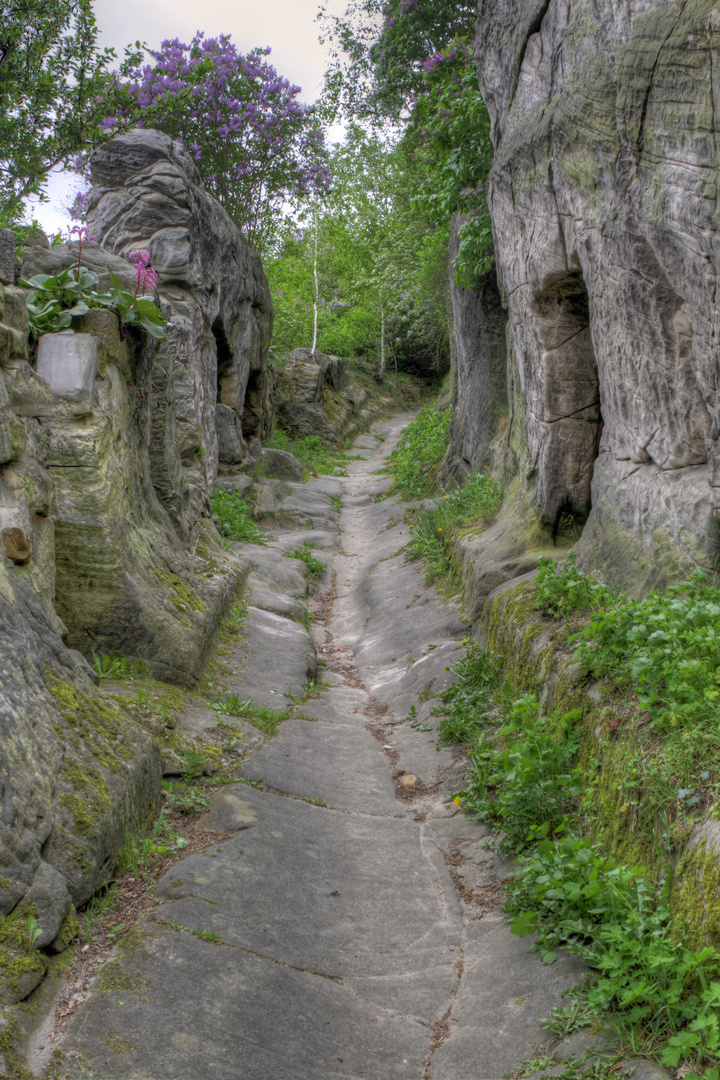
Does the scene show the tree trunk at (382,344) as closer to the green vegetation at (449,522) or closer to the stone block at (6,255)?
the green vegetation at (449,522)

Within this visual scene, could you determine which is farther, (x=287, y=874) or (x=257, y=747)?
(x=257, y=747)

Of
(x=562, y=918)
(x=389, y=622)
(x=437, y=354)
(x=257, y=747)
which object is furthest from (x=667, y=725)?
(x=437, y=354)

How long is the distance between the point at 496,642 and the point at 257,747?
90.0 inches

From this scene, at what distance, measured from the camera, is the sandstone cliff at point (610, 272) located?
4797 mm

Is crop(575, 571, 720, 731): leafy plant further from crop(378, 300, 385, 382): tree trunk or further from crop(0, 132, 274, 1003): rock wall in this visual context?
crop(378, 300, 385, 382): tree trunk

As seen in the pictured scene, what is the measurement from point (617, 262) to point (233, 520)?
8.07 metres

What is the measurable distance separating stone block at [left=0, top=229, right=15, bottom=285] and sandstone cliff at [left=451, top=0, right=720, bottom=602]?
155 inches

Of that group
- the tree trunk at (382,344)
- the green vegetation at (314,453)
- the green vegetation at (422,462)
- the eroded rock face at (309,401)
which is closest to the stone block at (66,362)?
the green vegetation at (422,462)

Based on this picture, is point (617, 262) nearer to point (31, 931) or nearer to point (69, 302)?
point (69, 302)

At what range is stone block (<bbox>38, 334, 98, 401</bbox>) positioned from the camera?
533cm

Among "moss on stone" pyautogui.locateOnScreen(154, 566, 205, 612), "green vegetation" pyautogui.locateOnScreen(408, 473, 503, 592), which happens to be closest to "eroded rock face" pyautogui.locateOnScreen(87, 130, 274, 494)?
"green vegetation" pyautogui.locateOnScreen(408, 473, 503, 592)

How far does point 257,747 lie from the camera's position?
5449 mm

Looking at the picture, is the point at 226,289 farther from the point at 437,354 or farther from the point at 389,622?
the point at 437,354

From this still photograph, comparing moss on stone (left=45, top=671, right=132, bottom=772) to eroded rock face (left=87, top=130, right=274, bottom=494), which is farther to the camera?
eroded rock face (left=87, top=130, right=274, bottom=494)
